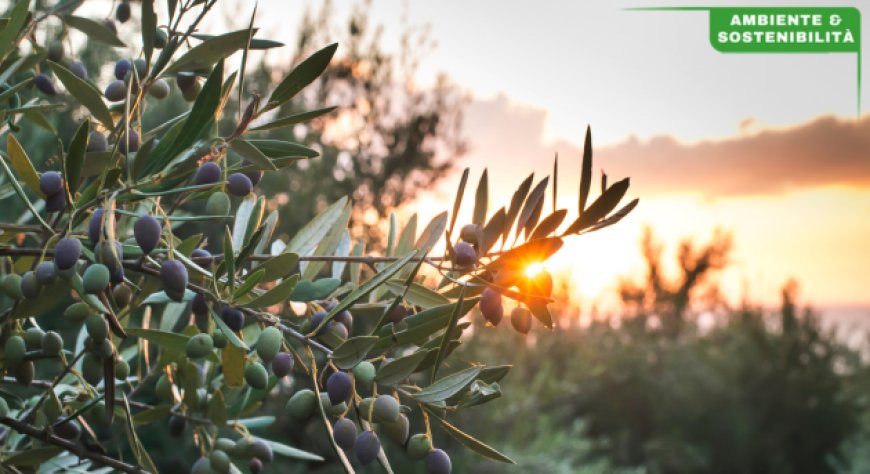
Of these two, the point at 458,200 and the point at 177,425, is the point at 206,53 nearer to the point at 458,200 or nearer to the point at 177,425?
the point at 458,200

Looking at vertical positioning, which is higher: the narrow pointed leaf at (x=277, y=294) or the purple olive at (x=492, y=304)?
the narrow pointed leaf at (x=277, y=294)

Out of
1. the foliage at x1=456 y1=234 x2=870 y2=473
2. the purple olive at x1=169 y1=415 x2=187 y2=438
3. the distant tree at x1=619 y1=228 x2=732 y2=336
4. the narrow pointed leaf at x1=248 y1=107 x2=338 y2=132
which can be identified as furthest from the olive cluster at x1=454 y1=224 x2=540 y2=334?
the distant tree at x1=619 y1=228 x2=732 y2=336

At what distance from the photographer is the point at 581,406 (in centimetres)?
890

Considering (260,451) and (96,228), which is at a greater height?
(96,228)

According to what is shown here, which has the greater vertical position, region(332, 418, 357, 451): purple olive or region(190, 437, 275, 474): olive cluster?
region(332, 418, 357, 451): purple olive

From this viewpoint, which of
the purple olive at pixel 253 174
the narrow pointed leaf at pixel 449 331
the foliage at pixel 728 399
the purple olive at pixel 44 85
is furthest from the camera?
the foliage at pixel 728 399

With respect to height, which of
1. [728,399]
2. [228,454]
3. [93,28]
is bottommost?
[728,399]

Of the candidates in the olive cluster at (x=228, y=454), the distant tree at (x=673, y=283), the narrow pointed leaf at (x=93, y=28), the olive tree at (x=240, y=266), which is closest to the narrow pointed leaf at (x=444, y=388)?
the olive tree at (x=240, y=266)

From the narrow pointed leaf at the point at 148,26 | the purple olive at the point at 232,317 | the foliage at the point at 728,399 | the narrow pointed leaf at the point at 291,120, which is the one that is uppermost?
the narrow pointed leaf at the point at 148,26

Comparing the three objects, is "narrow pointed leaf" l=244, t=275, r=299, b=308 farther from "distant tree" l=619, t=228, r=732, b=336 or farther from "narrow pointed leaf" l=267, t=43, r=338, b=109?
"distant tree" l=619, t=228, r=732, b=336

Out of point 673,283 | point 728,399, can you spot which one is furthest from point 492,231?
point 673,283

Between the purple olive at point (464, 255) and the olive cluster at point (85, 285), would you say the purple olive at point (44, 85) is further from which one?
the purple olive at point (464, 255)

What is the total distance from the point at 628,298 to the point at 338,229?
448 inches

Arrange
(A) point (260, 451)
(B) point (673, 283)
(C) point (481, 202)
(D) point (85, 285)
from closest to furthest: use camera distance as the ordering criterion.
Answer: (D) point (85, 285)
(C) point (481, 202)
(A) point (260, 451)
(B) point (673, 283)
